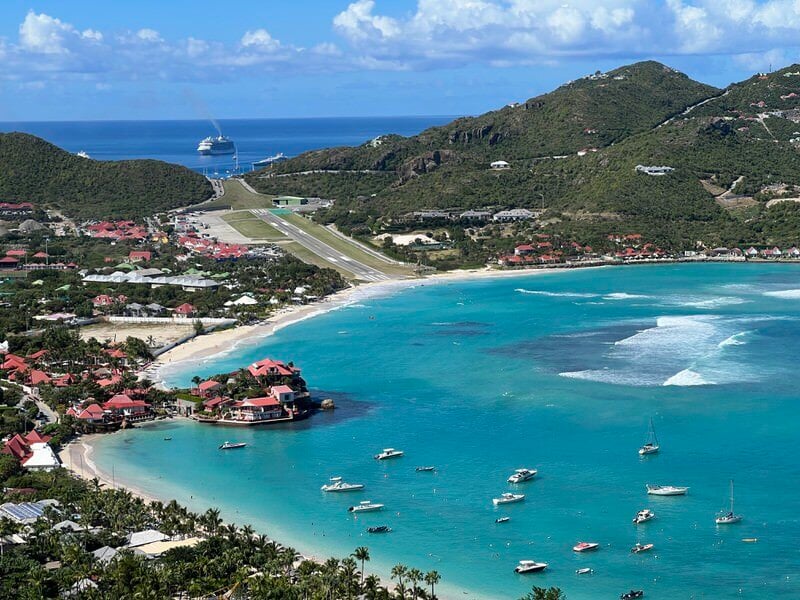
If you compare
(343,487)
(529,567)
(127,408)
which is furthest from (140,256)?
(529,567)

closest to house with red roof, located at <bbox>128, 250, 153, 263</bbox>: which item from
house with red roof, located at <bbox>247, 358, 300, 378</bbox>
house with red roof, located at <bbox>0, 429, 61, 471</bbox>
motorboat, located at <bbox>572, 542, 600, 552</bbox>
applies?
house with red roof, located at <bbox>247, 358, 300, 378</bbox>

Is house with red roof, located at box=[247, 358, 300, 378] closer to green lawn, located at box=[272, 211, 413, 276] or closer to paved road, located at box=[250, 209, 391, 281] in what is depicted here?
paved road, located at box=[250, 209, 391, 281]

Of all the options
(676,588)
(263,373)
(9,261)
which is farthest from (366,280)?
(676,588)

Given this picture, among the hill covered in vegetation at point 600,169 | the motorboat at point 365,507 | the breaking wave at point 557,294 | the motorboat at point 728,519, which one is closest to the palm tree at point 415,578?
the motorboat at point 365,507

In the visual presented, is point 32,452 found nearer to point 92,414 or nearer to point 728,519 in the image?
point 92,414

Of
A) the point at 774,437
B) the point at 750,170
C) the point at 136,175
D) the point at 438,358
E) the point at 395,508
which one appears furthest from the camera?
the point at 136,175

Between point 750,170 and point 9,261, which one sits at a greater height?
point 750,170

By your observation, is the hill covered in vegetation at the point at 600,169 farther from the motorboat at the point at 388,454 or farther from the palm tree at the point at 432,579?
the palm tree at the point at 432,579

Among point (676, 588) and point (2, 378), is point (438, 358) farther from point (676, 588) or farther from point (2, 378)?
point (676, 588)
